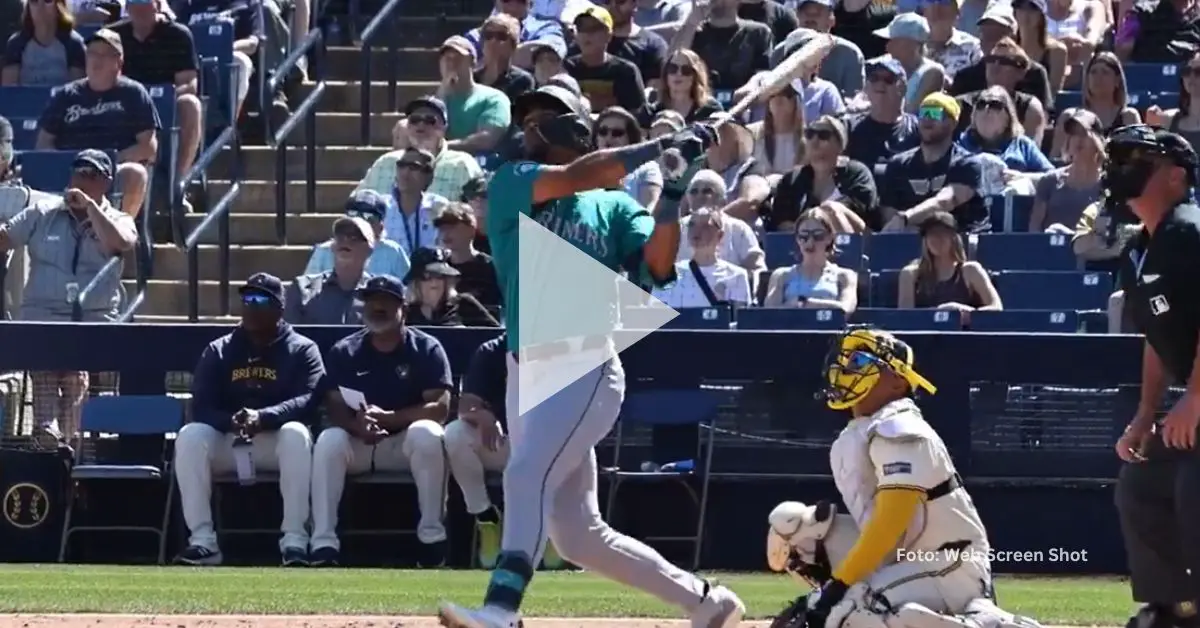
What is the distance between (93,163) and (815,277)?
3.93m

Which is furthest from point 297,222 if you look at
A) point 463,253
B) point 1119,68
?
point 1119,68

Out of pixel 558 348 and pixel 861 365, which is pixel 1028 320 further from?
pixel 558 348

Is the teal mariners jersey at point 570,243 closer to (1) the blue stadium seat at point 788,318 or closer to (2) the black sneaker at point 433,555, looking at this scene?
(2) the black sneaker at point 433,555

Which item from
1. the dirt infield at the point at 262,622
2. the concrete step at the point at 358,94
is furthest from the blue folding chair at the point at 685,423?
the concrete step at the point at 358,94

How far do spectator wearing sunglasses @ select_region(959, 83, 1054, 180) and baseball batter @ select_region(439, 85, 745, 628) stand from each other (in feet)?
21.0

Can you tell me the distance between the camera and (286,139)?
14195 millimetres

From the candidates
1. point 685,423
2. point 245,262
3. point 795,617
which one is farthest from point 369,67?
point 795,617

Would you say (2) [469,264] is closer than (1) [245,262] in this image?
Yes

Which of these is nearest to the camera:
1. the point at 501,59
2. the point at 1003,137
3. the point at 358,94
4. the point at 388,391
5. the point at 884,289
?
the point at 388,391

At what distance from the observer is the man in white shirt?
37.4 feet

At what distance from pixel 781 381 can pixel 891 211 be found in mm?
2213

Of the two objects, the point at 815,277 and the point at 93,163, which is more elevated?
the point at 93,163

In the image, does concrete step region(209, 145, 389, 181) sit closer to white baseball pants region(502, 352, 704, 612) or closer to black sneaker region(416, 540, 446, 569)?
black sneaker region(416, 540, 446, 569)

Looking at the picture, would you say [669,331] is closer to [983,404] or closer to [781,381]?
[781,381]
